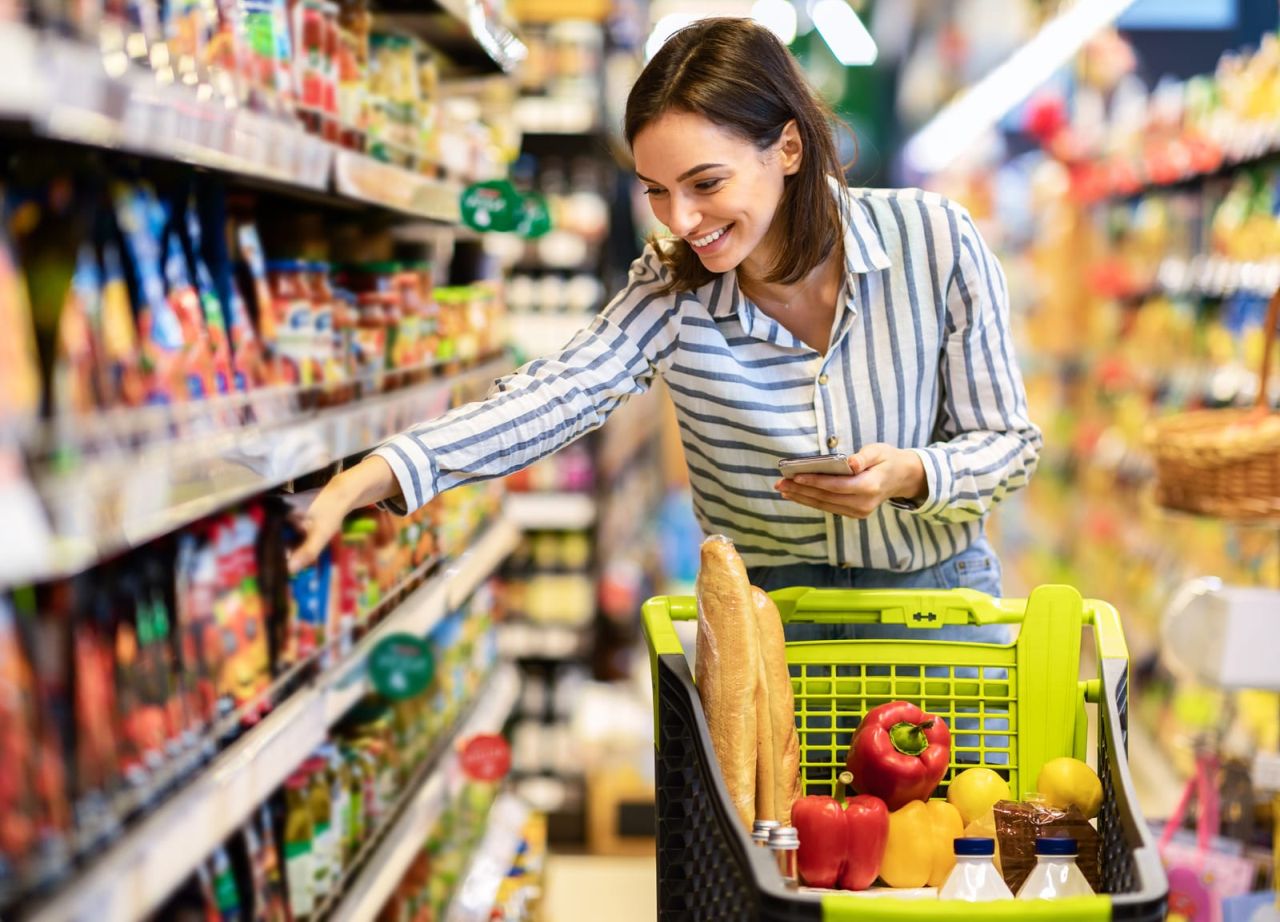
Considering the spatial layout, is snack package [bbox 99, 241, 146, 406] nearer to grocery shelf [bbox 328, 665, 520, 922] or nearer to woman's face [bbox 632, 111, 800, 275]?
woman's face [bbox 632, 111, 800, 275]

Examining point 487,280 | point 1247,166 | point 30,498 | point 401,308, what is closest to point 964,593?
point 30,498

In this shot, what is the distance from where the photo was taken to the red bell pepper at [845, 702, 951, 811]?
1.68 meters

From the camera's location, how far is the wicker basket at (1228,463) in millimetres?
2998

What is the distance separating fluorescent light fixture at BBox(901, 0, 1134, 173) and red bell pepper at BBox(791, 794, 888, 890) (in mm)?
4537

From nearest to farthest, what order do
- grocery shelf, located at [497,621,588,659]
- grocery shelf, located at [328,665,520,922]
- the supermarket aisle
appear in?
1. grocery shelf, located at [328,665,520,922]
2. the supermarket aisle
3. grocery shelf, located at [497,621,588,659]

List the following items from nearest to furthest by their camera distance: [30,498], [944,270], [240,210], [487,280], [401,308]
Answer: [30,498] < [944,270] < [240,210] < [401,308] < [487,280]

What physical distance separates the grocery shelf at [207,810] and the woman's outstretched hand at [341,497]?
27cm

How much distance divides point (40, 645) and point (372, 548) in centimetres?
128

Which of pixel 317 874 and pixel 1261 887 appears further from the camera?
pixel 1261 887

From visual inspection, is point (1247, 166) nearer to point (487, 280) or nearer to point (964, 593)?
point (487, 280)

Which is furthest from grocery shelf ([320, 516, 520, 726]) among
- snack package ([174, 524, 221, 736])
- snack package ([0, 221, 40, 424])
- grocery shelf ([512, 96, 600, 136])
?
grocery shelf ([512, 96, 600, 136])

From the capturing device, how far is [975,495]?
1.93 meters

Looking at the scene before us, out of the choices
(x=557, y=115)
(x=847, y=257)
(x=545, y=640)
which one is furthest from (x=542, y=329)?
(x=847, y=257)

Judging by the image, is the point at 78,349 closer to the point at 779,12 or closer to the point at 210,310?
the point at 210,310
